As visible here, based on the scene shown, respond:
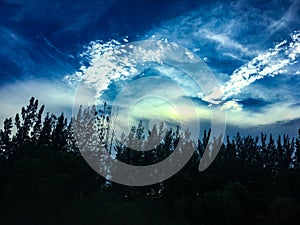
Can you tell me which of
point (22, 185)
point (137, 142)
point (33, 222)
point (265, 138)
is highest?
point (265, 138)

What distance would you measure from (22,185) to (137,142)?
56.0ft

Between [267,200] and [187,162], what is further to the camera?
[187,162]

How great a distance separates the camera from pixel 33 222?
26.2 m

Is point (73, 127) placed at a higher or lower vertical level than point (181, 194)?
higher

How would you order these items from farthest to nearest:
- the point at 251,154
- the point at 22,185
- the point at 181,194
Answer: the point at 251,154, the point at 181,194, the point at 22,185

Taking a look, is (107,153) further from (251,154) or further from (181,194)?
(251,154)

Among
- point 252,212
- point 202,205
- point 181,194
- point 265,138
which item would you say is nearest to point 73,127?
point 181,194

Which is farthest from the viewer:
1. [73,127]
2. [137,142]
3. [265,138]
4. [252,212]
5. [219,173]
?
[265,138]

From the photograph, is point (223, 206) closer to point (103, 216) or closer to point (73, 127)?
point (103, 216)

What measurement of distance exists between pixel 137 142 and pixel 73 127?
10630mm

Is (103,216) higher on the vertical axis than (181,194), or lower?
lower

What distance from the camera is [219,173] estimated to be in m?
37.0

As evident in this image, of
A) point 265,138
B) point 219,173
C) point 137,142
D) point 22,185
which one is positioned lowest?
point 22,185

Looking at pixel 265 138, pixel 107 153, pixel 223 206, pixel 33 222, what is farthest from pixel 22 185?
pixel 265 138
